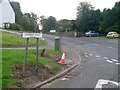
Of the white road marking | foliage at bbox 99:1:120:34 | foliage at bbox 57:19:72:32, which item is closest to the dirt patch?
the white road marking

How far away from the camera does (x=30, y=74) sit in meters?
13.2

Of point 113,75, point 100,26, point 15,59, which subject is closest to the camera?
point 113,75

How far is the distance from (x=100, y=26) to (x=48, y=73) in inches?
2702

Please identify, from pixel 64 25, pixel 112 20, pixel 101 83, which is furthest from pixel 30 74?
pixel 64 25

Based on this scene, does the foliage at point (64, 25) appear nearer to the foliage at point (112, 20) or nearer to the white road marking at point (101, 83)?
the foliage at point (112, 20)

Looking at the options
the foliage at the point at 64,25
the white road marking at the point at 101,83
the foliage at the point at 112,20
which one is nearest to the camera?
the white road marking at the point at 101,83

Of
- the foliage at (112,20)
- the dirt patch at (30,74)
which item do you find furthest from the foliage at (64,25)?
the dirt patch at (30,74)

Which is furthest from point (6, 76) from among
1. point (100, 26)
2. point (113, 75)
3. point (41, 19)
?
point (41, 19)

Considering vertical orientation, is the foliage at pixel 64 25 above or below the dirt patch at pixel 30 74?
above

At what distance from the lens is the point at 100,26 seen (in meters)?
81.8

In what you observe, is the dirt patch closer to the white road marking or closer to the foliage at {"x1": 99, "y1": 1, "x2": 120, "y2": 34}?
the white road marking

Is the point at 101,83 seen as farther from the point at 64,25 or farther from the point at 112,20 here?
the point at 64,25

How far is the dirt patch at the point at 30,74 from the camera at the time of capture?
11.6m

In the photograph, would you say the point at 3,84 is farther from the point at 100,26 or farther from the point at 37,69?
the point at 100,26
